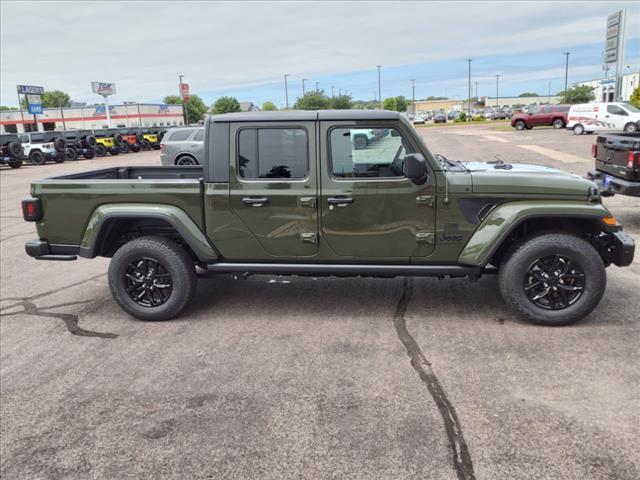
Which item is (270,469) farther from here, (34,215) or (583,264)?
(34,215)

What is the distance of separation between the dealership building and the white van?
76757 mm

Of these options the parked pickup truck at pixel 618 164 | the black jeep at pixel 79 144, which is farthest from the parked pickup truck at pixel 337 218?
the black jeep at pixel 79 144

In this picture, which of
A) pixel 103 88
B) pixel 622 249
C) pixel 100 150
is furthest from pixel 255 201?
pixel 103 88

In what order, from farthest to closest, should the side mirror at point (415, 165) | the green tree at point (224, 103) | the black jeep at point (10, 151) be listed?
the green tree at point (224, 103) < the black jeep at point (10, 151) < the side mirror at point (415, 165)

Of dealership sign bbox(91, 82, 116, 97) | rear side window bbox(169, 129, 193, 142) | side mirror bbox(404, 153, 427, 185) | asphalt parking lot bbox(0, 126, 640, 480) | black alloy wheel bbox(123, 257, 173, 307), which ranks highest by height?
dealership sign bbox(91, 82, 116, 97)

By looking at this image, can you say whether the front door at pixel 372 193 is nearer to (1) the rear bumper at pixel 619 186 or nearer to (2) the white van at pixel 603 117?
(1) the rear bumper at pixel 619 186

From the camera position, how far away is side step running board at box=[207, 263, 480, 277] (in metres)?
4.66

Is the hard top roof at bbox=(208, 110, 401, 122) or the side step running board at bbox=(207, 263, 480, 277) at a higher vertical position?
the hard top roof at bbox=(208, 110, 401, 122)

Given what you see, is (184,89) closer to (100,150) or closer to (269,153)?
(100,150)

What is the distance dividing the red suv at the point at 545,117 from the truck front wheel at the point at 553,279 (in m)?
37.1

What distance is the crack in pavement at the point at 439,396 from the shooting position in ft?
9.23

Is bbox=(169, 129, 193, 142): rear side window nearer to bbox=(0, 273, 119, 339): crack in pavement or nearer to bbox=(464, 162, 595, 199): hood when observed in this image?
bbox=(0, 273, 119, 339): crack in pavement

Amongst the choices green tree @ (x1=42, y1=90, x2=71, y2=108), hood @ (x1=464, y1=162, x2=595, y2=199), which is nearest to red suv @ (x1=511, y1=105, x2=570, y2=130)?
hood @ (x1=464, y1=162, x2=595, y2=199)

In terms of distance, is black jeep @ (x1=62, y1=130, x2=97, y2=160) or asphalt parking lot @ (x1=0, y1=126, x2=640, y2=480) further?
black jeep @ (x1=62, y1=130, x2=97, y2=160)
